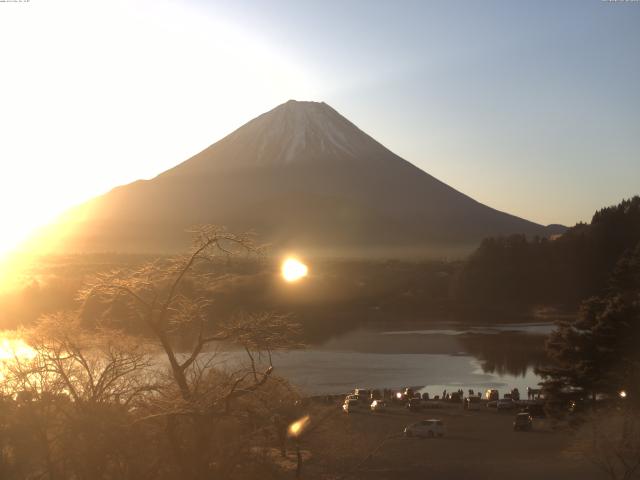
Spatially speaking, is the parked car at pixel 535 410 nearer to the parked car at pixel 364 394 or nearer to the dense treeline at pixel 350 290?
the parked car at pixel 364 394

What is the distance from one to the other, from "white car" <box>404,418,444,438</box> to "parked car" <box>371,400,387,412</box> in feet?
7.11

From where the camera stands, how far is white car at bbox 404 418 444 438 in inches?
490

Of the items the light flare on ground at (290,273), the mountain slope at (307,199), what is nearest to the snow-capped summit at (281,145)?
the mountain slope at (307,199)

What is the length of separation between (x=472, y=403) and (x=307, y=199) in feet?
214

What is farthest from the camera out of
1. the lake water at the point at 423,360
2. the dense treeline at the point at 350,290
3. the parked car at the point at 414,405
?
the dense treeline at the point at 350,290

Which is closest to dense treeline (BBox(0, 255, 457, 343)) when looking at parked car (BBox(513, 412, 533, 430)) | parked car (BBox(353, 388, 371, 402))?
parked car (BBox(353, 388, 371, 402))

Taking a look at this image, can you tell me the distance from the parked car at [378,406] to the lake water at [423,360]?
68.9 inches

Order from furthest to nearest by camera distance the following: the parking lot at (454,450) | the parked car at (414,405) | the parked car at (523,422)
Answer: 1. the parked car at (414,405)
2. the parked car at (523,422)
3. the parking lot at (454,450)

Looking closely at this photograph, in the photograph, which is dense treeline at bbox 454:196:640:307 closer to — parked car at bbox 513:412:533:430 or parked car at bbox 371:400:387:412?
parked car at bbox 371:400:387:412

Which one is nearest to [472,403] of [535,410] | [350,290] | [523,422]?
[535,410]

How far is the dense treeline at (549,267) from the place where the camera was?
42375mm

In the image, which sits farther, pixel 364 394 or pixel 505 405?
pixel 364 394

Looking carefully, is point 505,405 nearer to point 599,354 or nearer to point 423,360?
point 599,354

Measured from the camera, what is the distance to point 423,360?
83.7 ft
